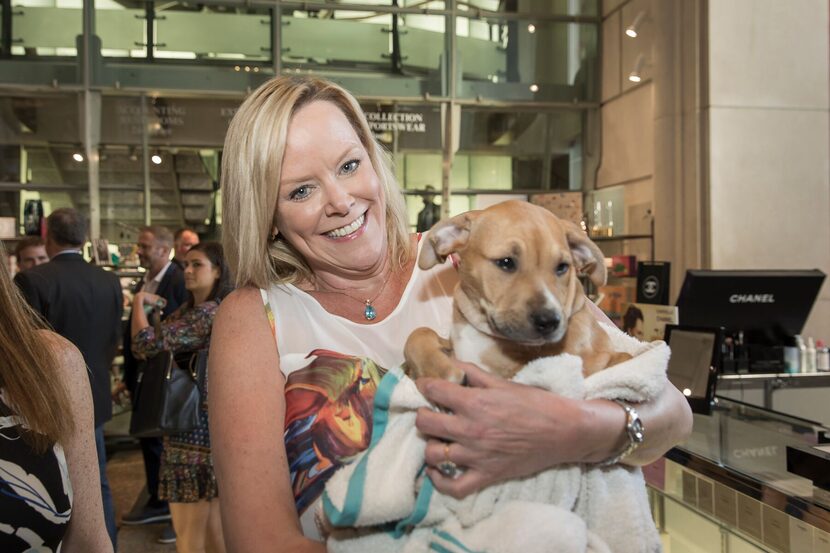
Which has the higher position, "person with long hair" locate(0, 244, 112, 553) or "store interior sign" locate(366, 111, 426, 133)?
"store interior sign" locate(366, 111, 426, 133)

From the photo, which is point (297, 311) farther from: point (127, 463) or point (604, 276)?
point (127, 463)

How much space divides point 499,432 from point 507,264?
0.32 meters

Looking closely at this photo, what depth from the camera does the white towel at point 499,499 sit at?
3.71 feet

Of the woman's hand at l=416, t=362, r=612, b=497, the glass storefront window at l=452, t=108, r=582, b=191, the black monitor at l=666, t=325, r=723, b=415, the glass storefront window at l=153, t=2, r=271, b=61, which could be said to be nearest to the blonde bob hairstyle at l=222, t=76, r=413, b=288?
the woman's hand at l=416, t=362, r=612, b=497

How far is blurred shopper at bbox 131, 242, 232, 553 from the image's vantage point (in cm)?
434

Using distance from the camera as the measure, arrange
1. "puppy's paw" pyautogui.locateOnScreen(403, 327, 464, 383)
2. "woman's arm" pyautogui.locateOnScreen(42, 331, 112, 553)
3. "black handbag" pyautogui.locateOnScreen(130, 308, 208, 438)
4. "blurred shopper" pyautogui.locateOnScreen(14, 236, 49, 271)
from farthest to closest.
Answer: "blurred shopper" pyautogui.locateOnScreen(14, 236, 49, 271)
"black handbag" pyautogui.locateOnScreen(130, 308, 208, 438)
"woman's arm" pyautogui.locateOnScreen(42, 331, 112, 553)
"puppy's paw" pyautogui.locateOnScreen(403, 327, 464, 383)

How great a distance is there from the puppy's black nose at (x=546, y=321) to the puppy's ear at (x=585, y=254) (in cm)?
24

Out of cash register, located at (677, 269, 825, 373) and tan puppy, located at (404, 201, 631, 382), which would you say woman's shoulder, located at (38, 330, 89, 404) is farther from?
cash register, located at (677, 269, 825, 373)

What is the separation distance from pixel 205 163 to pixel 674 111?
4978mm

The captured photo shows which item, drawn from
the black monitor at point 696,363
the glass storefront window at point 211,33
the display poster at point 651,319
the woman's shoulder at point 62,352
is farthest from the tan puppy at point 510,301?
the glass storefront window at point 211,33

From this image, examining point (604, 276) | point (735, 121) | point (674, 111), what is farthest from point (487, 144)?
point (604, 276)

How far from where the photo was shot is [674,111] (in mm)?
6672

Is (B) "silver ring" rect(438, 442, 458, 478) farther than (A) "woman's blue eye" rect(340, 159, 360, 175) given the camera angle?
No

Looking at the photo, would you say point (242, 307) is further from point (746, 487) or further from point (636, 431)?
point (746, 487)
